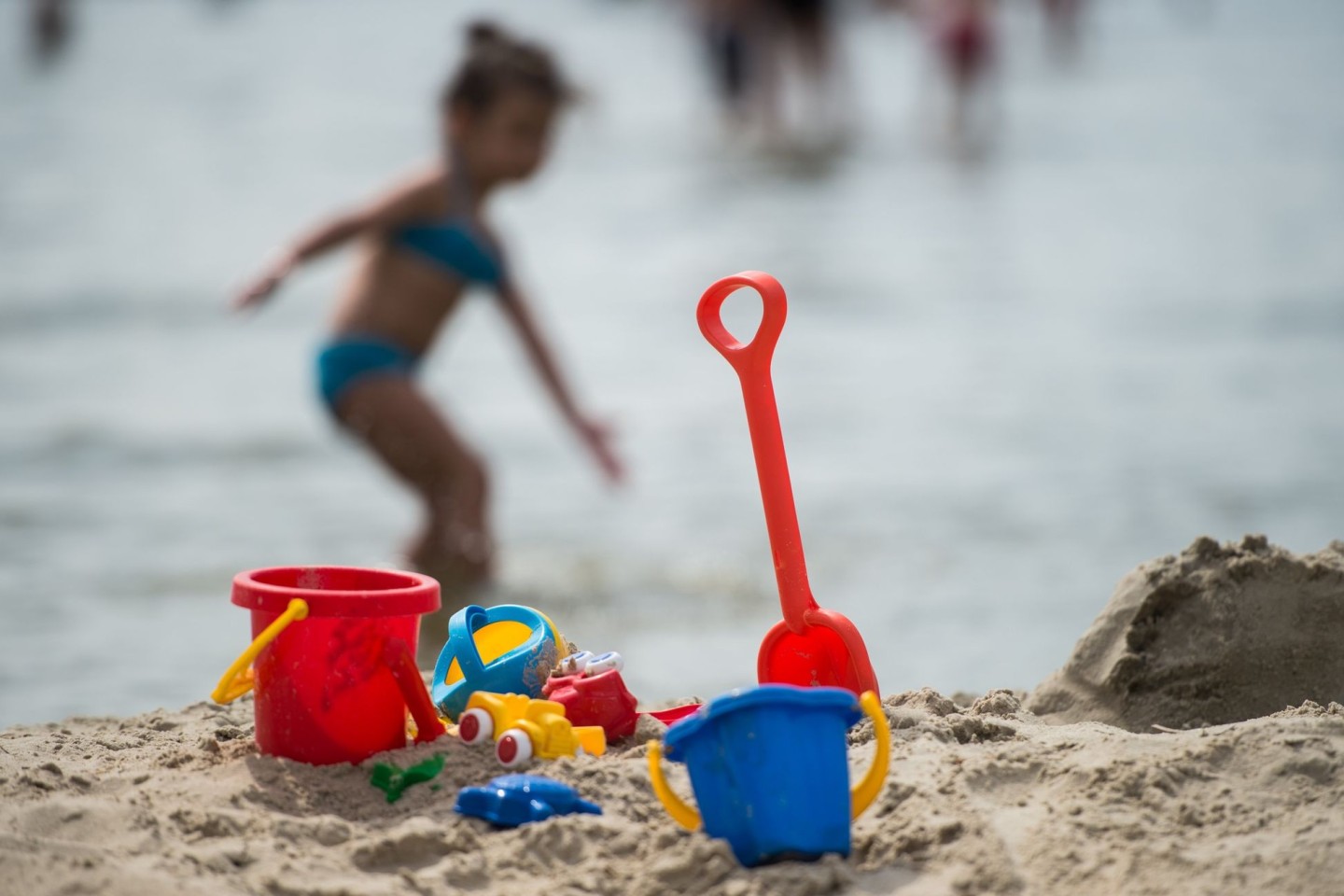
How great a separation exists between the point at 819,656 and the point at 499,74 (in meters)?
2.95

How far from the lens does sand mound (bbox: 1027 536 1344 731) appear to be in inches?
→ 101

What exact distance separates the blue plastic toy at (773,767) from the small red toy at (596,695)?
428 millimetres

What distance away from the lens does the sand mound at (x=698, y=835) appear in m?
1.87

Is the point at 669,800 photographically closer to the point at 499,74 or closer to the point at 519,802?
the point at 519,802

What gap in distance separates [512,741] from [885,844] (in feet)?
1.72

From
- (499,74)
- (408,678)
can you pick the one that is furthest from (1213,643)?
(499,74)

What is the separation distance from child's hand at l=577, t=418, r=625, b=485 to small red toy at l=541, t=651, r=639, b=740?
259 cm

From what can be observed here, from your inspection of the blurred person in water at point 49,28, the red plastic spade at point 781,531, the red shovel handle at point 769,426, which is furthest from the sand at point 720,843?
the blurred person in water at point 49,28

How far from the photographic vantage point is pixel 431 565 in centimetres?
505

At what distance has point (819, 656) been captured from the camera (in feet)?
8.07

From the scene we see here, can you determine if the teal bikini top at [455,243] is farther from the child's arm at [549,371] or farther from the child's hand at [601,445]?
the child's hand at [601,445]

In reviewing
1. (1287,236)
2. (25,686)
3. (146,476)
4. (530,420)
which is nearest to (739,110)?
(1287,236)

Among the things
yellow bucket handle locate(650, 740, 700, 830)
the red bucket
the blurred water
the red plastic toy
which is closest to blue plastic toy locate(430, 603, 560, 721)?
the red plastic toy

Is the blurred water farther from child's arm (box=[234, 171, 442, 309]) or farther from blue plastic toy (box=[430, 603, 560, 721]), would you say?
blue plastic toy (box=[430, 603, 560, 721])
